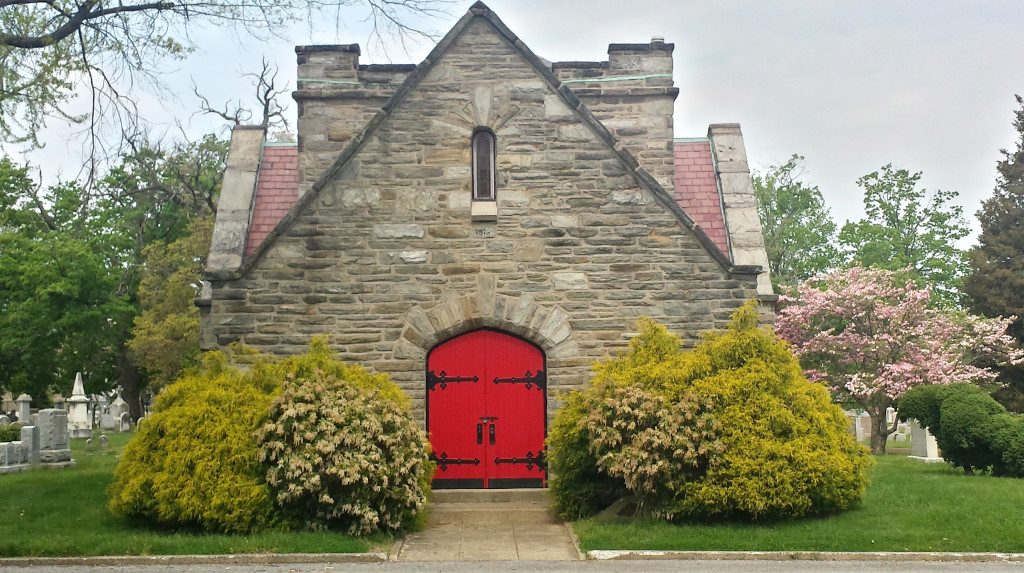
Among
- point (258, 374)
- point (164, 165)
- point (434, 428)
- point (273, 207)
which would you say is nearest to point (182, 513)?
point (258, 374)

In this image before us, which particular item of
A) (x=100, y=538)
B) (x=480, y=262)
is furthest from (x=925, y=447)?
(x=100, y=538)

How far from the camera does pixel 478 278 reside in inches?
492

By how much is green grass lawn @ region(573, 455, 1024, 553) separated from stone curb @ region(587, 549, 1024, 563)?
0.13 m

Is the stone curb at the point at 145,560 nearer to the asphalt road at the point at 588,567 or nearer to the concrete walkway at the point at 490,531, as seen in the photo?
the asphalt road at the point at 588,567

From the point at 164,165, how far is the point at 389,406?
28600mm

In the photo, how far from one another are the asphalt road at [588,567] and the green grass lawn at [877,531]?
37 centimetres

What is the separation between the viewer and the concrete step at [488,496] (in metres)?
12.2

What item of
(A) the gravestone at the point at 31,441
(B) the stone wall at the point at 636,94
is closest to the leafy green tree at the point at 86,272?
(A) the gravestone at the point at 31,441

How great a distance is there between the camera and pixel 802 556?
29.7 ft

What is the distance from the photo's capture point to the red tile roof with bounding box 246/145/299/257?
13766mm

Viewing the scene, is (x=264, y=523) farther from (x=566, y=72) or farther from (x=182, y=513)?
(x=566, y=72)

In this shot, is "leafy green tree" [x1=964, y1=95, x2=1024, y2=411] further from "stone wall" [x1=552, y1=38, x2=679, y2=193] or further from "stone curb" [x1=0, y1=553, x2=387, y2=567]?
"stone curb" [x1=0, y1=553, x2=387, y2=567]

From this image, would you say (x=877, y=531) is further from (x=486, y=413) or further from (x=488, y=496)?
(x=486, y=413)

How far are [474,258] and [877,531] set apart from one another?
598 centimetres
